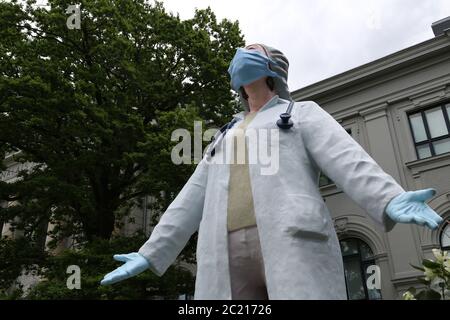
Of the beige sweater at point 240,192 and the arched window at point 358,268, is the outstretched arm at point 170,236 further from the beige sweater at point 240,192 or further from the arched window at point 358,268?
the arched window at point 358,268

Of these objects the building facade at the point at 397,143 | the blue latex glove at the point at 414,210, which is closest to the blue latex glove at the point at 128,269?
the blue latex glove at the point at 414,210

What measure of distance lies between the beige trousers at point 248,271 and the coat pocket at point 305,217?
0.23 m

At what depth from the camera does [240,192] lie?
2.61 metres

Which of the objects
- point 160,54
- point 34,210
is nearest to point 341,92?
point 160,54

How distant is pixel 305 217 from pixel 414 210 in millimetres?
541

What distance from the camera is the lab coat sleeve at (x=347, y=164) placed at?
2.17 metres

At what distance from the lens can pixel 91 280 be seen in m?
8.75

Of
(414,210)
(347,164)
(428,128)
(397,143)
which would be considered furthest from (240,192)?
(428,128)

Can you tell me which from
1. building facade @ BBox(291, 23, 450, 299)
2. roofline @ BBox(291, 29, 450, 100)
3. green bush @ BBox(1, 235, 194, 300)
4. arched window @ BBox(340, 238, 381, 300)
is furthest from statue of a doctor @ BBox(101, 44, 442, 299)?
roofline @ BBox(291, 29, 450, 100)

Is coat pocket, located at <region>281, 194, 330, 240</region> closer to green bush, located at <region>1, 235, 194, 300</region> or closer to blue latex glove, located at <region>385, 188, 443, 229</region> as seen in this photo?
blue latex glove, located at <region>385, 188, 443, 229</region>

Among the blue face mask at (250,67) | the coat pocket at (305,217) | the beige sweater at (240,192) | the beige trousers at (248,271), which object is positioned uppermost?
the blue face mask at (250,67)

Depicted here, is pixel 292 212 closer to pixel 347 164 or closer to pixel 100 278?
pixel 347 164

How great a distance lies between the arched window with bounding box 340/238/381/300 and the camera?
13.5m

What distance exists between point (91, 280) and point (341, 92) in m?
11.0
